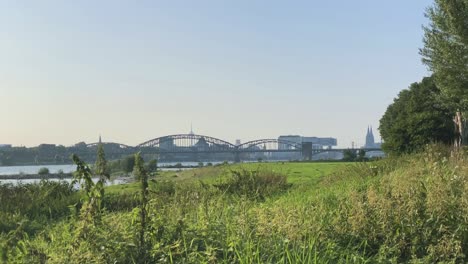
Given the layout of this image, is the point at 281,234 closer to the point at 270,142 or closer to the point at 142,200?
the point at 142,200

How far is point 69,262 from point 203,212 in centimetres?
227

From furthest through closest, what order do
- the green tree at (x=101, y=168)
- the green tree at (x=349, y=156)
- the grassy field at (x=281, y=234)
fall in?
1. the green tree at (x=349, y=156)
2. the green tree at (x=101, y=168)
3. the grassy field at (x=281, y=234)

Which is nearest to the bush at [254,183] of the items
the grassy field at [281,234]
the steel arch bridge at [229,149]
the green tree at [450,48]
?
the grassy field at [281,234]

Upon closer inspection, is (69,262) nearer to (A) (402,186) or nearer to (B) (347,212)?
(B) (347,212)

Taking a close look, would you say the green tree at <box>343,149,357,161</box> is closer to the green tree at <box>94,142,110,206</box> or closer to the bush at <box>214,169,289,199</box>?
the bush at <box>214,169,289,199</box>

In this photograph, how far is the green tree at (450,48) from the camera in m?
15.2

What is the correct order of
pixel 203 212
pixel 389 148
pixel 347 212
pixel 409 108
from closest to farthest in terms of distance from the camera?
pixel 347 212
pixel 203 212
pixel 389 148
pixel 409 108

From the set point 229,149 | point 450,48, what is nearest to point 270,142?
point 229,149

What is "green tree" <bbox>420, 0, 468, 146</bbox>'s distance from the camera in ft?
49.9

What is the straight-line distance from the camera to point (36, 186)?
13180 millimetres

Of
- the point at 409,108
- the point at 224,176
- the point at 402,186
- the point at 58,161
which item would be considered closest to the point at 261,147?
the point at 409,108

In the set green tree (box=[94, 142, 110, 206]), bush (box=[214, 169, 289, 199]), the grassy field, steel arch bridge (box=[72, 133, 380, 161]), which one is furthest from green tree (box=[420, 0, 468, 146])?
steel arch bridge (box=[72, 133, 380, 161])

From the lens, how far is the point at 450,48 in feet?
51.7

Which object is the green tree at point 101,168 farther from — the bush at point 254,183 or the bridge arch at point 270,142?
the bridge arch at point 270,142
